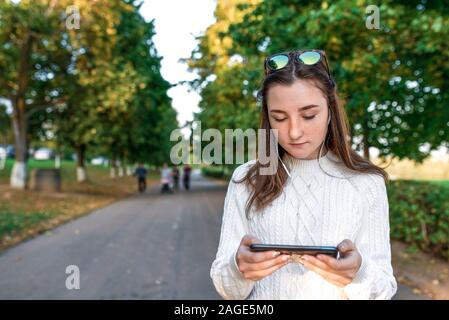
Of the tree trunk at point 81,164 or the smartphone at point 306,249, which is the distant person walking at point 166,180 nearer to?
the tree trunk at point 81,164

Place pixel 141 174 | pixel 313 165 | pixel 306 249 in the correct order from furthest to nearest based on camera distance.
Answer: pixel 141 174 < pixel 313 165 < pixel 306 249

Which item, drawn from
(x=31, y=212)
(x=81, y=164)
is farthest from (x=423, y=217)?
(x=81, y=164)

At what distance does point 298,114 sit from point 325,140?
221 millimetres

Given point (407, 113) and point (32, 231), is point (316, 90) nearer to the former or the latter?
point (407, 113)

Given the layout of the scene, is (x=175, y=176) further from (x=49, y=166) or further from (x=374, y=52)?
(x=49, y=166)

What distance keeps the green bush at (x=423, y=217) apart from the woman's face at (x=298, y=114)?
531cm

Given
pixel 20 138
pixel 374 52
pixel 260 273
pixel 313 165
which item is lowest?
pixel 260 273

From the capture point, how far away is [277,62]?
1.30 meters

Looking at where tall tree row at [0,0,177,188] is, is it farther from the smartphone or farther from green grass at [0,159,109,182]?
the smartphone

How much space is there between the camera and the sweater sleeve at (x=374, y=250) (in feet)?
3.87

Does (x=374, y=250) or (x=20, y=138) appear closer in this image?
(x=374, y=250)

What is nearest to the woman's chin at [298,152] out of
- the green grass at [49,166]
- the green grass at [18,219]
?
the green grass at [18,219]

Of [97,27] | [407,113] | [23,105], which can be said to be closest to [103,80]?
[97,27]

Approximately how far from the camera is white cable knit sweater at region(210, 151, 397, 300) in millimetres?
1258
